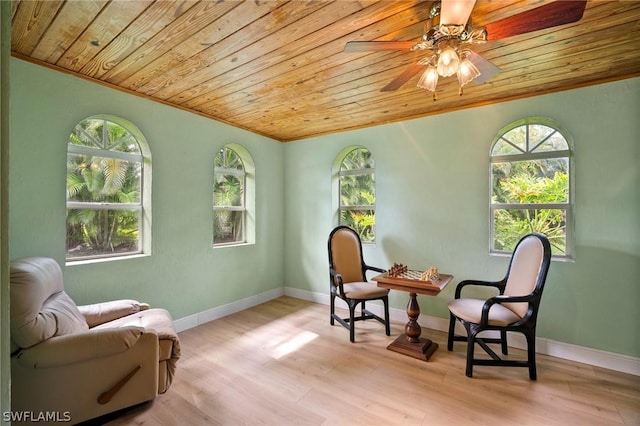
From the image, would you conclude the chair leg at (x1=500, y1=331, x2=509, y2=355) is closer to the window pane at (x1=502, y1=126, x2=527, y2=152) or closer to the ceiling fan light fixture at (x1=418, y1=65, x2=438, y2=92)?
the window pane at (x1=502, y1=126, x2=527, y2=152)

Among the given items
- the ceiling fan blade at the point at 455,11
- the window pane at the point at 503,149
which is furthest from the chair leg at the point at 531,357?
the ceiling fan blade at the point at 455,11

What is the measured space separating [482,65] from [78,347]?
9.67ft

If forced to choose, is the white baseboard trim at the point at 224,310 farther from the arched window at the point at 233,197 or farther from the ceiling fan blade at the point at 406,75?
the ceiling fan blade at the point at 406,75

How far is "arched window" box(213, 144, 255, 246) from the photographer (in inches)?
143

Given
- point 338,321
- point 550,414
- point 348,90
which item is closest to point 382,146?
point 348,90

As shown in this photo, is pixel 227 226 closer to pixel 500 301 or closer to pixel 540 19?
pixel 500 301

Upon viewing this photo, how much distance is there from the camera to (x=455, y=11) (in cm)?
131

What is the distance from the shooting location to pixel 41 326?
157cm

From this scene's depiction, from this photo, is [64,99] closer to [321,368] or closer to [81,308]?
[81,308]

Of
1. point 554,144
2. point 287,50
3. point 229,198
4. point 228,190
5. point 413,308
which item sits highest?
point 287,50

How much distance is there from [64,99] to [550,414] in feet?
14.2

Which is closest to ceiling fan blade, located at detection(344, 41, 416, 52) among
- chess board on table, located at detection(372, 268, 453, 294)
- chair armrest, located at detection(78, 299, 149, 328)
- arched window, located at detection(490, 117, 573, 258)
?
chess board on table, located at detection(372, 268, 453, 294)

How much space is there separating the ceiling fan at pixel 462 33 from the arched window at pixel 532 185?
4.83ft

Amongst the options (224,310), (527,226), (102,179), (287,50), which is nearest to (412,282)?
(527,226)
